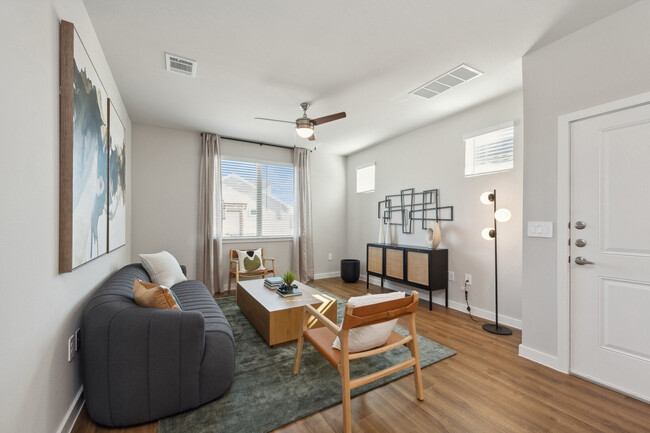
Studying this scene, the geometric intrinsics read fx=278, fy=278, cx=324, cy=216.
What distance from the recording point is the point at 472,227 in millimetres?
3703

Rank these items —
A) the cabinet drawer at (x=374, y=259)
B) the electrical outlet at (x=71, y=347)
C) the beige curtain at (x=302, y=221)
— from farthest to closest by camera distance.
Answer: the beige curtain at (x=302, y=221)
the cabinet drawer at (x=374, y=259)
the electrical outlet at (x=71, y=347)

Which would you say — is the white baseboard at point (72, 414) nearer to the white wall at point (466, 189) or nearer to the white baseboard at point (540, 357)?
the white baseboard at point (540, 357)

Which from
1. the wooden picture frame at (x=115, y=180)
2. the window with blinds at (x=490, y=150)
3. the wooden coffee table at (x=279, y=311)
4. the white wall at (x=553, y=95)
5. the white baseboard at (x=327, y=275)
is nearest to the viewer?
the white wall at (x=553, y=95)

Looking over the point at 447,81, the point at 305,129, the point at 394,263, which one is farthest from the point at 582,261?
the point at 305,129

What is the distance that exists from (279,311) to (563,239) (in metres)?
2.53

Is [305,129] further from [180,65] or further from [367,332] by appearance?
[367,332]

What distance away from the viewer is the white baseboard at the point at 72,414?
61.4 inches

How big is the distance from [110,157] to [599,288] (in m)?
4.22

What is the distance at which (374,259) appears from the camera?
191 inches

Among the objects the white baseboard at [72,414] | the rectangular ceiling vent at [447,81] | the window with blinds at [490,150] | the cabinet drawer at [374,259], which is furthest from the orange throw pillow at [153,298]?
the window with blinds at [490,150]

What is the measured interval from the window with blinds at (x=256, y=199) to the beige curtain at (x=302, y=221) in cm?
17

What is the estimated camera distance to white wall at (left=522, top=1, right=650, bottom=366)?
197 cm

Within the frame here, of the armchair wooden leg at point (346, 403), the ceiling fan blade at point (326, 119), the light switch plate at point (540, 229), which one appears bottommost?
the armchair wooden leg at point (346, 403)

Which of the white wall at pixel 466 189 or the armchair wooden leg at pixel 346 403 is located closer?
the armchair wooden leg at pixel 346 403
